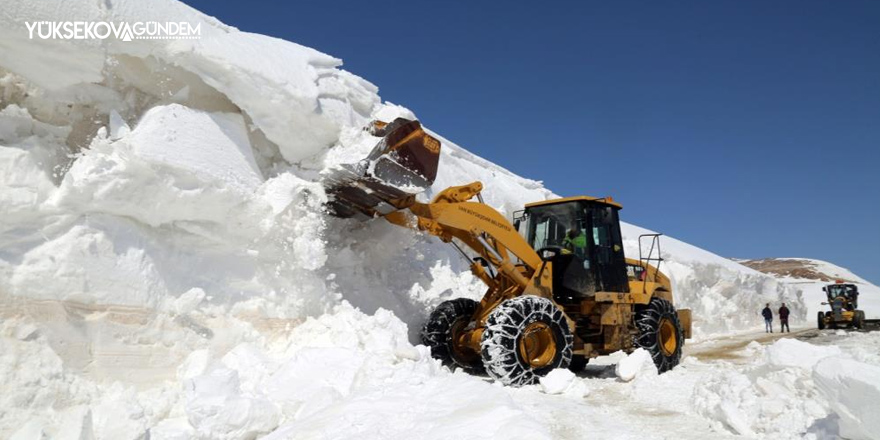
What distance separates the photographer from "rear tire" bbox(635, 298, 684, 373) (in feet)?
26.9

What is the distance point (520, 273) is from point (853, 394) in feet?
13.9

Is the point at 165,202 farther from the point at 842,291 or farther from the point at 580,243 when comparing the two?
the point at 842,291

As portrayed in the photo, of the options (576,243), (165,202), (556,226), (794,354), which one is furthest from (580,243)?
(165,202)

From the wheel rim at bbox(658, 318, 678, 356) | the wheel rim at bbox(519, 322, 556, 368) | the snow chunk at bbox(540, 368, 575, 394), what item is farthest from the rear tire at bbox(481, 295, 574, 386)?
the wheel rim at bbox(658, 318, 678, 356)

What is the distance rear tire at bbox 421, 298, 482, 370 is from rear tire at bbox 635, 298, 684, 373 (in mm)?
2352

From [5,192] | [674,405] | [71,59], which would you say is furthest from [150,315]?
[674,405]

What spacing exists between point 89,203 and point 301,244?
2006 millimetres

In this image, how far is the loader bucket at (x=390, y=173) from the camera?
6461 mm

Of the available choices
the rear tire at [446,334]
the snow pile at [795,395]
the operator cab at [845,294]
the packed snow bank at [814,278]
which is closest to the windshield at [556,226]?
the rear tire at [446,334]

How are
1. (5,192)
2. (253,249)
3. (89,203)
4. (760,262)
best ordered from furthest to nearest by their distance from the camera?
(760,262) < (253,249) < (89,203) < (5,192)

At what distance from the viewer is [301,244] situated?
647 cm

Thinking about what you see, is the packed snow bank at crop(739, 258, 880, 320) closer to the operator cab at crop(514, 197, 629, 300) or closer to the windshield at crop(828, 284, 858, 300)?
the windshield at crop(828, 284, 858, 300)

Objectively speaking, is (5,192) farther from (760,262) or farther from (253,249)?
(760,262)

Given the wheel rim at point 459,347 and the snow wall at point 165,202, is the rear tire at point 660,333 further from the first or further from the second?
the snow wall at point 165,202
